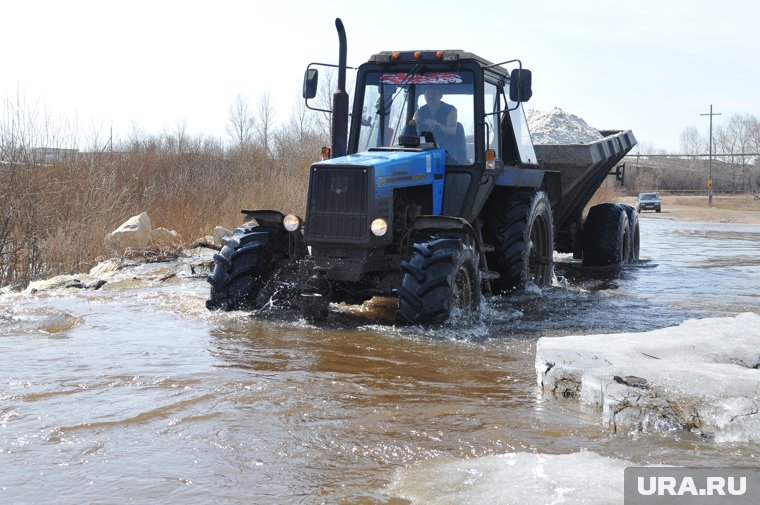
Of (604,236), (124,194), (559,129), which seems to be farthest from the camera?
(124,194)

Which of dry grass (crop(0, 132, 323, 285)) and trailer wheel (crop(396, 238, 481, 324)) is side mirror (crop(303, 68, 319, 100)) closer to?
trailer wheel (crop(396, 238, 481, 324))

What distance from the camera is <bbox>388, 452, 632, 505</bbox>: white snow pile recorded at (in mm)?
3912

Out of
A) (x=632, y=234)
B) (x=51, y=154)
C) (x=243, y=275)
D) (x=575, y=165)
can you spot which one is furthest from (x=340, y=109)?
(x=632, y=234)

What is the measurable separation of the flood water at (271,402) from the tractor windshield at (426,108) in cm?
165

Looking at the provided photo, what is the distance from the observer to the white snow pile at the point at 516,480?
3912mm

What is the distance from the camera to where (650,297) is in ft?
35.3

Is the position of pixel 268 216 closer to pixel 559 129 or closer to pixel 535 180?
pixel 535 180

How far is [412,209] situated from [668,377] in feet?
12.7

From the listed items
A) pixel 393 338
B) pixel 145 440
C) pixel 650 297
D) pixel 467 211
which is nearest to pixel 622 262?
pixel 650 297

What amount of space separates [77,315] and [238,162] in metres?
14.0

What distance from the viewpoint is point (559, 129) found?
45.5 ft

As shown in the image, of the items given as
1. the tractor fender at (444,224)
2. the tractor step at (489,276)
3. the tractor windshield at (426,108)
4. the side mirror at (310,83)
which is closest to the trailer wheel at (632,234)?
the tractor step at (489,276)

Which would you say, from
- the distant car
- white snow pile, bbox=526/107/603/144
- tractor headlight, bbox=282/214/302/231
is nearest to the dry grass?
tractor headlight, bbox=282/214/302/231

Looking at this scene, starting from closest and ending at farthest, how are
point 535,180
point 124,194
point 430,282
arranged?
point 430,282 < point 535,180 < point 124,194
